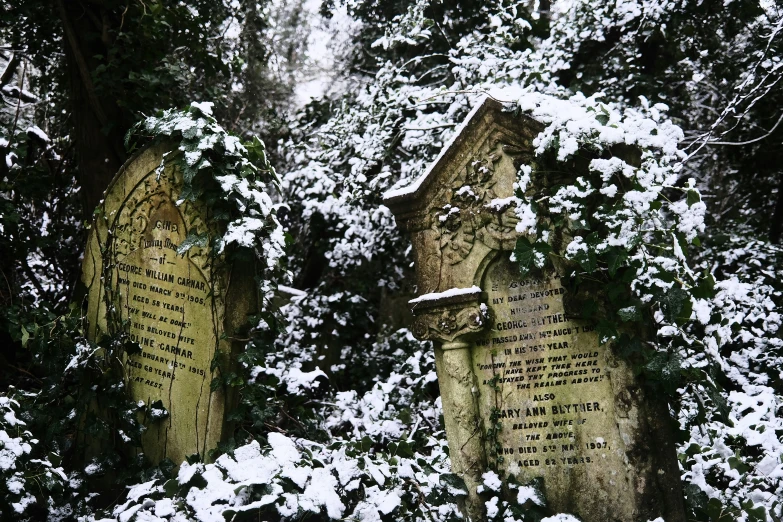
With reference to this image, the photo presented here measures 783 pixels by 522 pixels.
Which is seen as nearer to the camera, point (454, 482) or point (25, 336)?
point (454, 482)

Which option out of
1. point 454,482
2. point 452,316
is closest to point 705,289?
point 452,316

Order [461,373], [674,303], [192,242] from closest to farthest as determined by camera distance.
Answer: [674,303] < [461,373] < [192,242]

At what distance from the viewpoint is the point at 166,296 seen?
4312 mm

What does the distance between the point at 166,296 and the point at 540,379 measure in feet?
7.53

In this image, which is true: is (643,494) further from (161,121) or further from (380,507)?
(161,121)

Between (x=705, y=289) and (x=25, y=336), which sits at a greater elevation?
(x=25, y=336)

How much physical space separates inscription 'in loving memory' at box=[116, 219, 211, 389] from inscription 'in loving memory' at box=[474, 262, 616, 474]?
169 centimetres

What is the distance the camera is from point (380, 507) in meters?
3.46

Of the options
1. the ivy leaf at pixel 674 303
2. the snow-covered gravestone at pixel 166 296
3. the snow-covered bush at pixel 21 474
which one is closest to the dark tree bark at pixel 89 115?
the snow-covered gravestone at pixel 166 296

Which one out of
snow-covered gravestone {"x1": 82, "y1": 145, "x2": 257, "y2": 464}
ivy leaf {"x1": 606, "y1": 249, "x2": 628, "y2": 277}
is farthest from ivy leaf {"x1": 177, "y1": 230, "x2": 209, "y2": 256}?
ivy leaf {"x1": 606, "y1": 249, "x2": 628, "y2": 277}

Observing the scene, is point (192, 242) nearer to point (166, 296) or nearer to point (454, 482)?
point (166, 296)

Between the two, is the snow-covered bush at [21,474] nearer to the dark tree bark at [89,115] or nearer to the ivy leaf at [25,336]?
the ivy leaf at [25,336]

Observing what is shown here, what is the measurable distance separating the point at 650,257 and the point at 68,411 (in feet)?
11.4

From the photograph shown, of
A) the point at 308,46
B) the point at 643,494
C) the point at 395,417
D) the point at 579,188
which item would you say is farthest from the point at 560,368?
the point at 308,46
